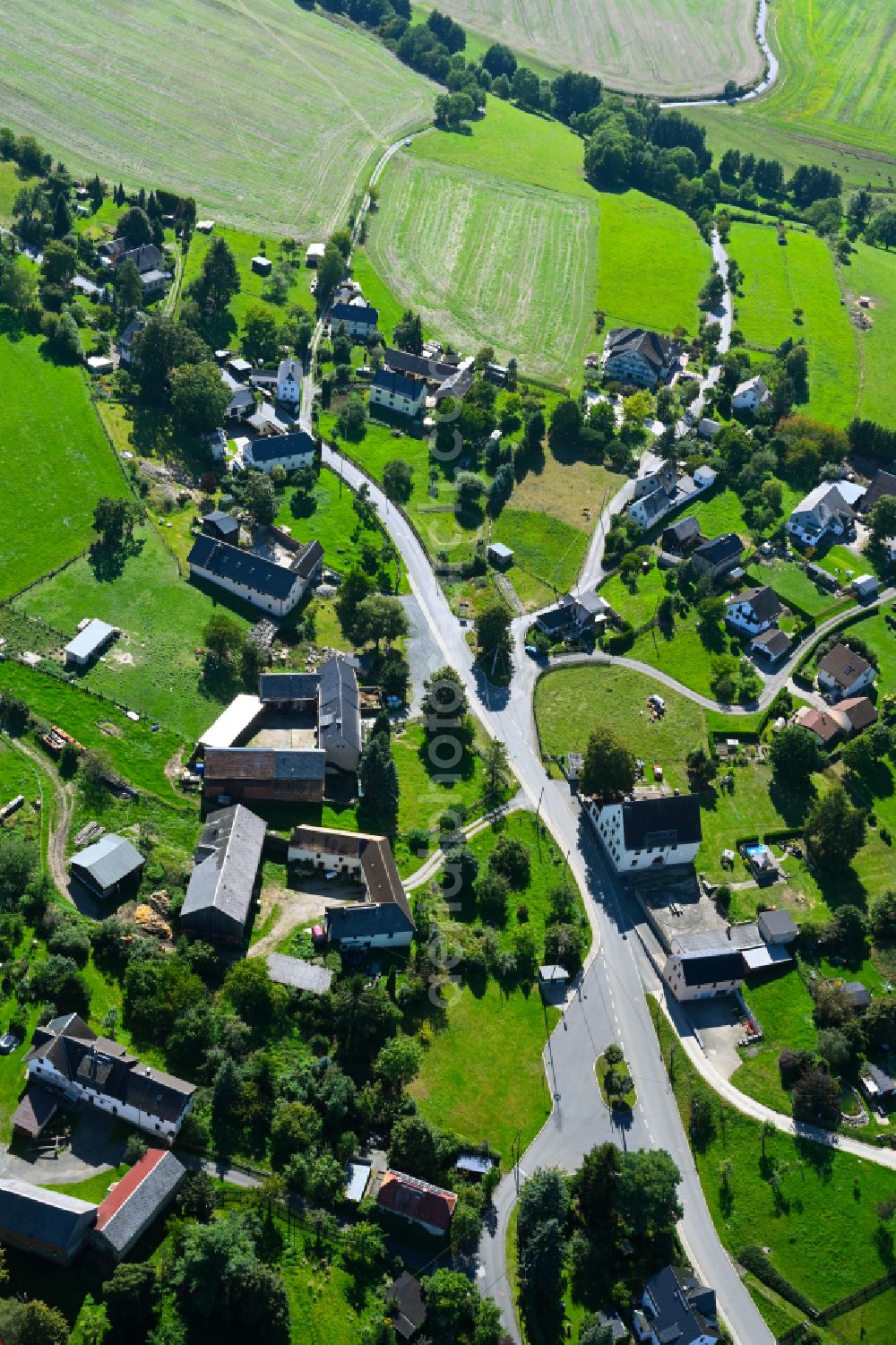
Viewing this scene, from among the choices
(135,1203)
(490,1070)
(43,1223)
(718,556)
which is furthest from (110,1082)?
(718,556)

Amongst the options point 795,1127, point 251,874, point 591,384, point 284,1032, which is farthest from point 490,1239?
point 591,384

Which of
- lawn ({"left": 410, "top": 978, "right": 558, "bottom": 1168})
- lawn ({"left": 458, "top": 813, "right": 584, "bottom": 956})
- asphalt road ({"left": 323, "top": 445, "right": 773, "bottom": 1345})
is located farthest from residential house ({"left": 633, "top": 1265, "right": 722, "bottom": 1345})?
lawn ({"left": 458, "top": 813, "right": 584, "bottom": 956})

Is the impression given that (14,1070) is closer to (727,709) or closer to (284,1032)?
(284,1032)

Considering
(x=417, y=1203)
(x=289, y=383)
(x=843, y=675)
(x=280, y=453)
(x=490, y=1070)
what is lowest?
(x=490, y=1070)

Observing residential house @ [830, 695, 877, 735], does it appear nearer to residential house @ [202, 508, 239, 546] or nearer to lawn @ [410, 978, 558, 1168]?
lawn @ [410, 978, 558, 1168]

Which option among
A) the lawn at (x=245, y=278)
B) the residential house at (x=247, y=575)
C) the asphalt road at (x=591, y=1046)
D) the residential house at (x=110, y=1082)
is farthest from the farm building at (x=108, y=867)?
the lawn at (x=245, y=278)

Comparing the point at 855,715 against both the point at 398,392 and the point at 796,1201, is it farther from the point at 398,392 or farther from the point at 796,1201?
the point at 398,392
